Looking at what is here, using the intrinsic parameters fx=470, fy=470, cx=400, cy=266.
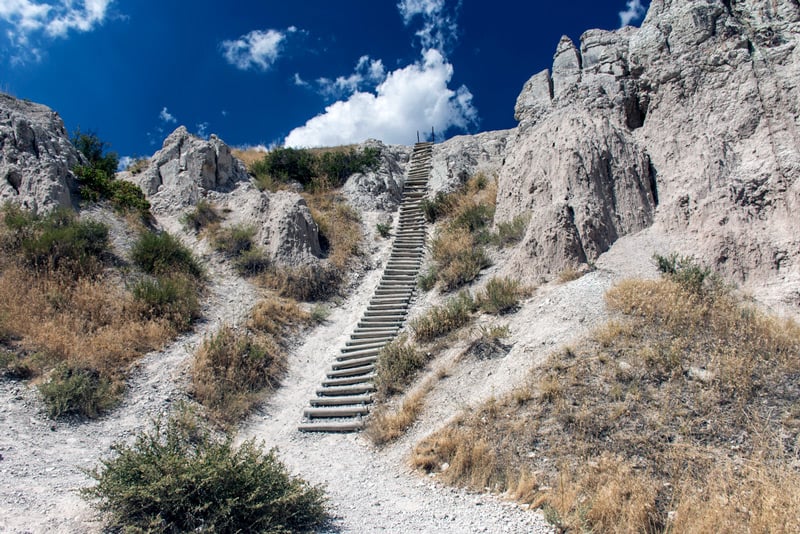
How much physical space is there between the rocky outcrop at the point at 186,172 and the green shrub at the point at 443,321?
11041 millimetres

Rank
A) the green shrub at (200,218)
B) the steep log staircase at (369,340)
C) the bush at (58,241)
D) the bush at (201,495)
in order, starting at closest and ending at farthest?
the bush at (201,495) → the steep log staircase at (369,340) → the bush at (58,241) → the green shrub at (200,218)

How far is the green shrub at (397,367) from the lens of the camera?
28.0ft

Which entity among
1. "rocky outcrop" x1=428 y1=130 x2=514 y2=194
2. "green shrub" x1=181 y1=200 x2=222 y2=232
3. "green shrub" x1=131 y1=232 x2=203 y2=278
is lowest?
"green shrub" x1=131 y1=232 x2=203 y2=278

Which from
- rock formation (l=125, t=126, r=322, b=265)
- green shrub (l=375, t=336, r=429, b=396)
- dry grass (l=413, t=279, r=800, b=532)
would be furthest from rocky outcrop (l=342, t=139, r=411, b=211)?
dry grass (l=413, t=279, r=800, b=532)

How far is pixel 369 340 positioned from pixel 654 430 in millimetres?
6630

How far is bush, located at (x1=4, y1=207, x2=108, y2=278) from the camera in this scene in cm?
1051

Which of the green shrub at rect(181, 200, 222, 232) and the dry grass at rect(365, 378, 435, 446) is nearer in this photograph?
the dry grass at rect(365, 378, 435, 446)

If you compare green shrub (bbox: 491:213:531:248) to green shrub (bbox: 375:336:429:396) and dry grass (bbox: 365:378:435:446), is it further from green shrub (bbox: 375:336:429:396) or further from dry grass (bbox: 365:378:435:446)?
dry grass (bbox: 365:378:435:446)

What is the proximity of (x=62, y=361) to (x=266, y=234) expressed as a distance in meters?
7.50

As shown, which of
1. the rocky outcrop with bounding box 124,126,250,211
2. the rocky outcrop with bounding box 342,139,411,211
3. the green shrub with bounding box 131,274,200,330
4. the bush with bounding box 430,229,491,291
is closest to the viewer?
the green shrub with bounding box 131,274,200,330

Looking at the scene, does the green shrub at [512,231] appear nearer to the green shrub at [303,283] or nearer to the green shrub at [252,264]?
the green shrub at [303,283]

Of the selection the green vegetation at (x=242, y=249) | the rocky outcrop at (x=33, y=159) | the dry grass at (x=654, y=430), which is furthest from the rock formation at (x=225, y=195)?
the dry grass at (x=654, y=430)

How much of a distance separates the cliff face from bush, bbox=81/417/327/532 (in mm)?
7279

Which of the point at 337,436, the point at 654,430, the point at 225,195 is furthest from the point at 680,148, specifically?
the point at 225,195
